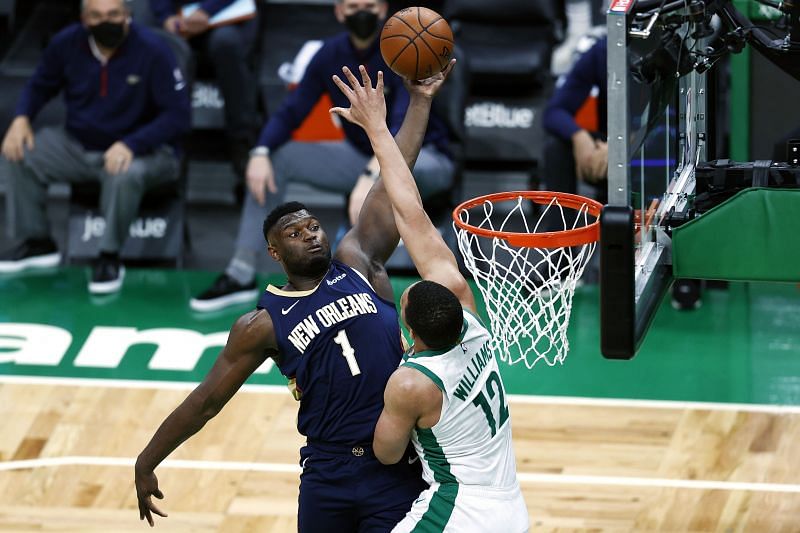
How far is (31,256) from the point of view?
939cm

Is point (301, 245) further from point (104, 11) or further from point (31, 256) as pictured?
point (31, 256)

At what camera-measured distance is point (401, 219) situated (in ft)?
→ 15.7

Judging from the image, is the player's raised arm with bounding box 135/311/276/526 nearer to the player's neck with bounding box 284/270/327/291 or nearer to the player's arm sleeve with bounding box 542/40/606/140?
the player's neck with bounding box 284/270/327/291

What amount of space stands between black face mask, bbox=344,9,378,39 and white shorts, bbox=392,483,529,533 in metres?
4.55

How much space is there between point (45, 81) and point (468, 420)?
5.48m

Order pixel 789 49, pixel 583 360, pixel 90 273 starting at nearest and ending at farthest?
1. pixel 789 49
2. pixel 583 360
3. pixel 90 273

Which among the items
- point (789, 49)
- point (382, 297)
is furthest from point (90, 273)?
point (789, 49)

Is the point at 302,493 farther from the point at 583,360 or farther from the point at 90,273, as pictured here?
the point at 90,273

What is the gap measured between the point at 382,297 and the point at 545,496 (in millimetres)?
1754

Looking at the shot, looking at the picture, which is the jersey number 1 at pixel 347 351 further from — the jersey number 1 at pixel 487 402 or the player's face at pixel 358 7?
the player's face at pixel 358 7

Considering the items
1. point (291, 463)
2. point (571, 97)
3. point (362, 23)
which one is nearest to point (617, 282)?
point (291, 463)

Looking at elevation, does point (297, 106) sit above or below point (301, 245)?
below

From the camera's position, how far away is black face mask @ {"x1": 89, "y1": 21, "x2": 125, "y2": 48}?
8984 mm

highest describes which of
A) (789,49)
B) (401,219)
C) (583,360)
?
(789,49)
